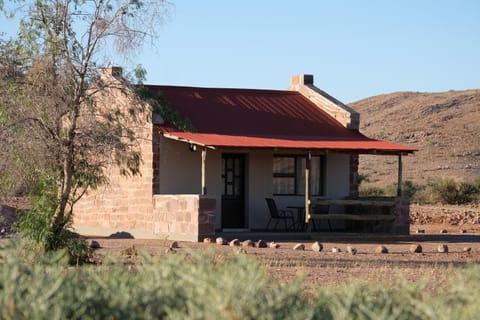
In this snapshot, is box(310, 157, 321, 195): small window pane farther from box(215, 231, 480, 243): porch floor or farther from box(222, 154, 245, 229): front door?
box(222, 154, 245, 229): front door

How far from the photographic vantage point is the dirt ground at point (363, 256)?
46.6ft

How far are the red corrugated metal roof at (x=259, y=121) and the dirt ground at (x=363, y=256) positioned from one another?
226 cm

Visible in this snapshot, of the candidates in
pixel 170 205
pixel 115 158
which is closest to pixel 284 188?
pixel 170 205

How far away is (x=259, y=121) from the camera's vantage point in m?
24.6

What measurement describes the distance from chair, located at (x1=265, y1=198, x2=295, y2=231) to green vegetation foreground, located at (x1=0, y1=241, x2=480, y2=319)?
52.6ft

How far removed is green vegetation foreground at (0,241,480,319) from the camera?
6.19 meters

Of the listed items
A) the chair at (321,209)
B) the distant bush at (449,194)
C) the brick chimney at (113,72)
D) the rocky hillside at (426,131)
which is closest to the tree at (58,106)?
the brick chimney at (113,72)

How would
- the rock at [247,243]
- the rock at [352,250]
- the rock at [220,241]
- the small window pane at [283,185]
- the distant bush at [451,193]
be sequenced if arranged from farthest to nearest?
the distant bush at [451,193] → the small window pane at [283,185] → the rock at [220,241] → the rock at [247,243] → the rock at [352,250]

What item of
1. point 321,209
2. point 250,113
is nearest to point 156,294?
point 321,209

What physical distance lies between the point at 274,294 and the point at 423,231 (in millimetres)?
21001

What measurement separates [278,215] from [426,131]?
41.7m

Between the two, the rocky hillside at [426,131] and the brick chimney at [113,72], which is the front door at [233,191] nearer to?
the brick chimney at [113,72]

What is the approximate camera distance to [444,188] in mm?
39594

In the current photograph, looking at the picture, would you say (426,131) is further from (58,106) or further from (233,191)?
(58,106)
